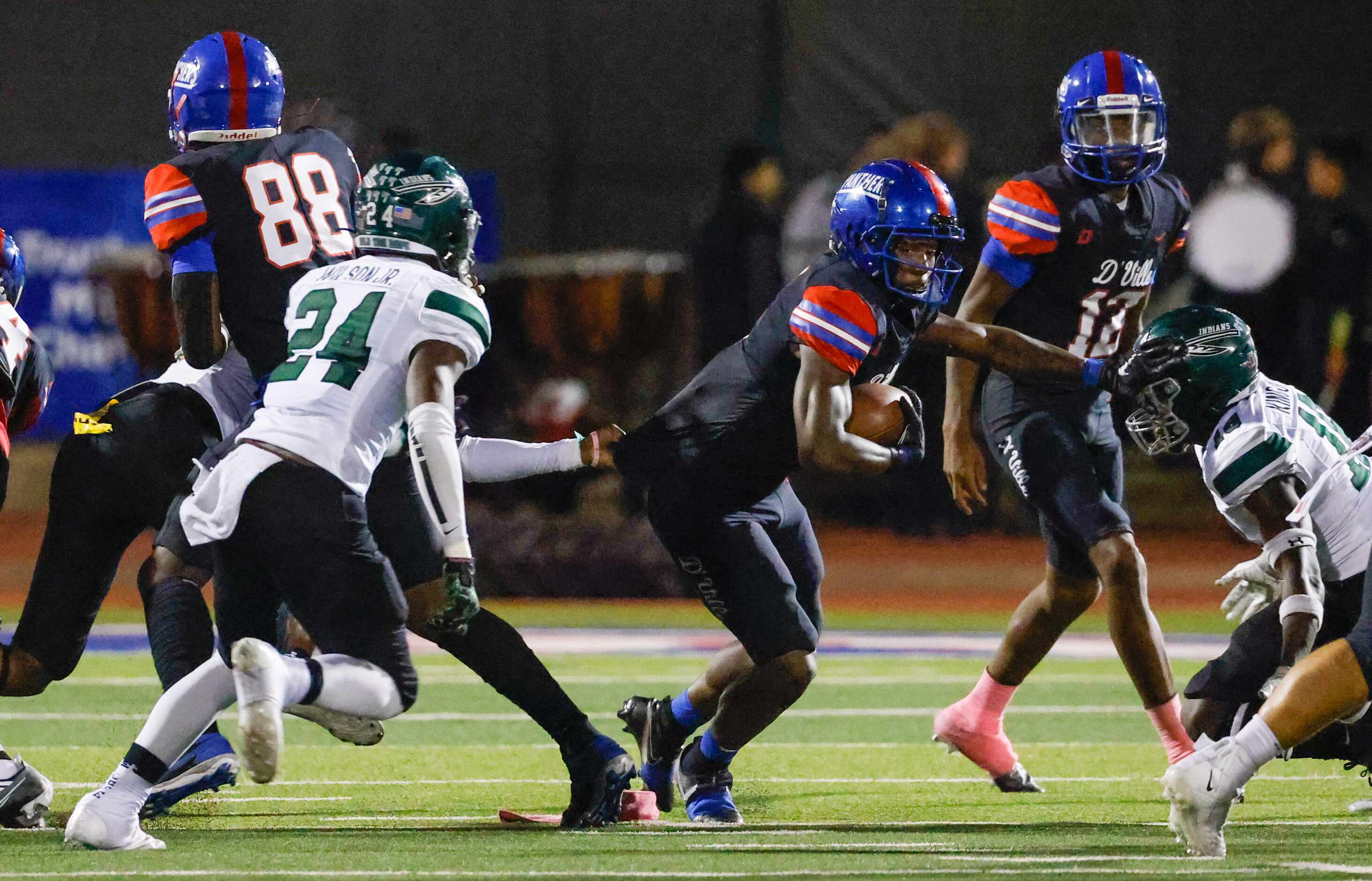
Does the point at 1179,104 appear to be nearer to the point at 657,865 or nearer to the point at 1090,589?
the point at 1090,589

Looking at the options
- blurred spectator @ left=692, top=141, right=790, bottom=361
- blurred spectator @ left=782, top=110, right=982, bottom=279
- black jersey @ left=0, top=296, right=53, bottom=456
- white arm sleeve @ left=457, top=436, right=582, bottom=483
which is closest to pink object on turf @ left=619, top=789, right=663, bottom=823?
white arm sleeve @ left=457, top=436, right=582, bottom=483

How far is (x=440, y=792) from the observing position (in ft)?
18.3

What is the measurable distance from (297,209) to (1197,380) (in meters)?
2.37

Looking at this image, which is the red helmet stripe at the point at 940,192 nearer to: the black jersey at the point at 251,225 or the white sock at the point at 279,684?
the black jersey at the point at 251,225

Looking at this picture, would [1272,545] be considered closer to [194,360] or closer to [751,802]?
[751,802]

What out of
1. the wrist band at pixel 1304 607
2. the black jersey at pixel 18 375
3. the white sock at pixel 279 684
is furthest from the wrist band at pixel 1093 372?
the black jersey at pixel 18 375

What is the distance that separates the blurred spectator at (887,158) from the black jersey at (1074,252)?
3.06 m

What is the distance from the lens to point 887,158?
9047mm

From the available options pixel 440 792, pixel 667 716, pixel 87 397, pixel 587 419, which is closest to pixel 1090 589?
pixel 667 716

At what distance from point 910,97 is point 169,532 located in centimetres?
809

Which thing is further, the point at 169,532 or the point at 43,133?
the point at 43,133

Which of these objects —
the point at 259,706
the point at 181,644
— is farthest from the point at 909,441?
the point at 181,644

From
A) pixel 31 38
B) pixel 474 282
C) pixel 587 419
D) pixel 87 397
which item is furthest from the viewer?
pixel 31 38

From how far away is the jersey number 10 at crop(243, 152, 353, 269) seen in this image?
5.50 metres
